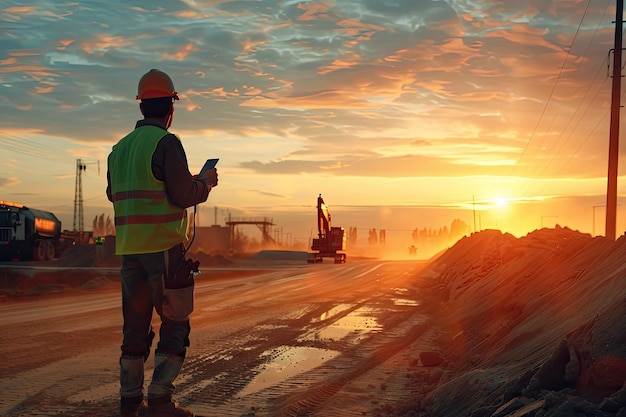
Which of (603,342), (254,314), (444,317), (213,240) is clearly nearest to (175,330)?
(603,342)

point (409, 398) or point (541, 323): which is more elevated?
point (541, 323)

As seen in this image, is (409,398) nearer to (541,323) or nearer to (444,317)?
(541,323)

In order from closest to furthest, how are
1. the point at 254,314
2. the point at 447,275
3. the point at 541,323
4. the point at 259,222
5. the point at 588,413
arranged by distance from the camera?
1. the point at 588,413
2. the point at 541,323
3. the point at 254,314
4. the point at 447,275
5. the point at 259,222

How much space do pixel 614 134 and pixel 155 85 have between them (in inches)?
1064

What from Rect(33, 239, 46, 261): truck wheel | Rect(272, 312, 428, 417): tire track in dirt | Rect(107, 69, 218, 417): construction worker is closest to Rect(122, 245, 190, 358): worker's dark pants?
Rect(107, 69, 218, 417): construction worker

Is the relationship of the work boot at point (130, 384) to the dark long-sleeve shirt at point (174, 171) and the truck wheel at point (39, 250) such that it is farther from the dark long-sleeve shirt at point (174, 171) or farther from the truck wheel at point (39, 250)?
the truck wheel at point (39, 250)

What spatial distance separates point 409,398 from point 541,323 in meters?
2.18

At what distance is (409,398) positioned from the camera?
7.29 metres

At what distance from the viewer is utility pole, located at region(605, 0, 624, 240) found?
26747 mm

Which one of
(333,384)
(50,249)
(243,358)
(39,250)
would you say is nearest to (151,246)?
(333,384)

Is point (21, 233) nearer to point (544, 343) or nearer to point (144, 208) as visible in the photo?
point (544, 343)

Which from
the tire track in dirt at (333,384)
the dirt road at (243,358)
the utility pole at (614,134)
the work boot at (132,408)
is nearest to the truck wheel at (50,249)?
the dirt road at (243,358)

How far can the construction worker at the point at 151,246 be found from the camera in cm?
483

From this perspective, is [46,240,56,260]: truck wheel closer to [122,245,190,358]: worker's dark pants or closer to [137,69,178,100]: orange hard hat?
[137,69,178,100]: orange hard hat
